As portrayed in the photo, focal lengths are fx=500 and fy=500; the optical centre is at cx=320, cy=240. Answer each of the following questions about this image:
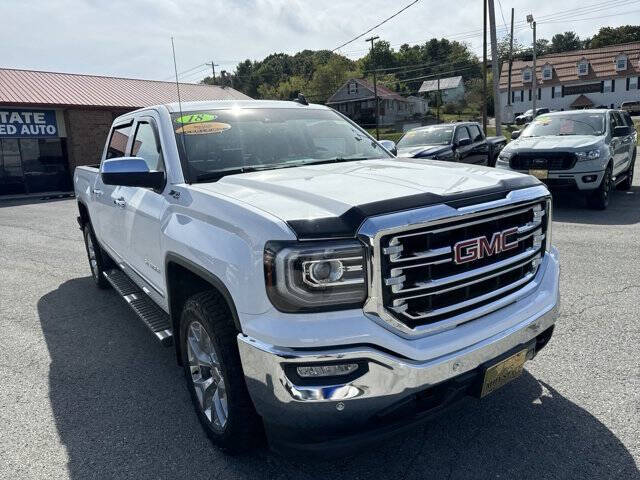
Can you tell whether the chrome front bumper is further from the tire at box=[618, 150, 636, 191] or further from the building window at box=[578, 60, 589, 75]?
the building window at box=[578, 60, 589, 75]

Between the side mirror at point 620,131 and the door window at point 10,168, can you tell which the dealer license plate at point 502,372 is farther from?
the door window at point 10,168

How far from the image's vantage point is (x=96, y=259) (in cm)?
589

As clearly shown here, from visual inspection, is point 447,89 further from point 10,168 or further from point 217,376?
point 217,376

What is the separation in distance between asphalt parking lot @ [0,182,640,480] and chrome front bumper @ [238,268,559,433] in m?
0.29

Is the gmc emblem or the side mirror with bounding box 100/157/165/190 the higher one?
the side mirror with bounding box 100/157/165/190

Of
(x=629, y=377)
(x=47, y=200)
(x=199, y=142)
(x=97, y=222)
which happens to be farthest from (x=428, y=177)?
(x=47, y=200)

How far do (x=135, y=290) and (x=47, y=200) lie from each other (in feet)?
54.9

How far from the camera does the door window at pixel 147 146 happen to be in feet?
11.6

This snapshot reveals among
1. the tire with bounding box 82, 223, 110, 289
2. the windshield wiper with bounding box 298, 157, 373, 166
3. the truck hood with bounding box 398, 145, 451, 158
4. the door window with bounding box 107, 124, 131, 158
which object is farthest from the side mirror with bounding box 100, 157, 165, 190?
the truck hood with bounding box 398, 145, 451, 158

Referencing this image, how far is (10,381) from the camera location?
378 cm

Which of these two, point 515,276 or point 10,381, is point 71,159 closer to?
point 10,381

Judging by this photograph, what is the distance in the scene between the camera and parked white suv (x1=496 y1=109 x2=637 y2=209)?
8.92 metres

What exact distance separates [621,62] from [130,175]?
77997 millimetres

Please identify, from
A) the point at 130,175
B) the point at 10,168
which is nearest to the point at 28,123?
the point at 10,168
